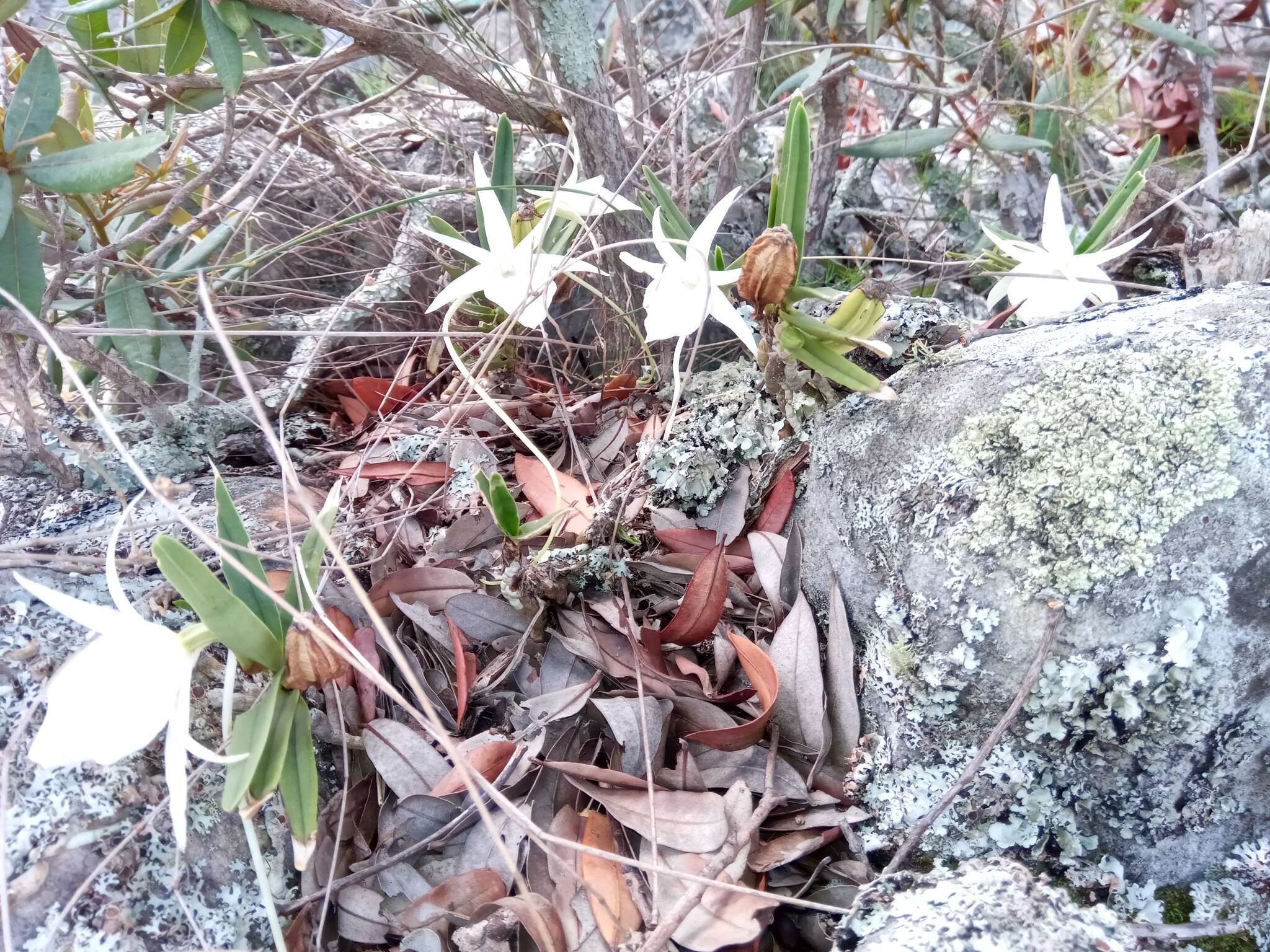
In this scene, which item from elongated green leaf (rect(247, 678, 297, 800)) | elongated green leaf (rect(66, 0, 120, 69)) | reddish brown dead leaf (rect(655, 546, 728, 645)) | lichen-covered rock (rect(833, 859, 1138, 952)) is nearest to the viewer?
lichen-covered rock (rect(833, 859, 1138, 952))

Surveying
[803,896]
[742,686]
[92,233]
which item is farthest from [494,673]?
[92,233]

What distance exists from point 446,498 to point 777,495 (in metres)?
0.52

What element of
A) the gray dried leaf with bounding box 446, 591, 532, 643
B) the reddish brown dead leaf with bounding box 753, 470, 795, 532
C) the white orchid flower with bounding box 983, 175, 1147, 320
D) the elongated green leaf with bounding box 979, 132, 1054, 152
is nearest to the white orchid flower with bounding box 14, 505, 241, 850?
the gray dried leaf with bounding box 446, 591, 532, 643

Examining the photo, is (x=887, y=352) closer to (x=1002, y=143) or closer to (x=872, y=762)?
(x=872, y=762)

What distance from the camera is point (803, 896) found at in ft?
2.59

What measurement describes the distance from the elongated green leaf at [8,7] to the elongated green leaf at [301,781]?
3.09ft

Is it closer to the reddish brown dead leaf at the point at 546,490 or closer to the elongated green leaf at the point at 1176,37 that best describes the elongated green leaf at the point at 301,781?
the reddish brown dead leaf at the point at 546,490

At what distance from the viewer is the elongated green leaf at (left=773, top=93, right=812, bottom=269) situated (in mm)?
925

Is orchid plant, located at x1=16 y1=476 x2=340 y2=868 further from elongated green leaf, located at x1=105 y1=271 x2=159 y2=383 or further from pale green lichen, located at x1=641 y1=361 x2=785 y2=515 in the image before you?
elongated green leaf, located at x1=105 y1=271 x2=159 y2=383

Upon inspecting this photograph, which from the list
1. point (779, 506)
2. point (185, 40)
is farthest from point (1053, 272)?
point (185, 40)

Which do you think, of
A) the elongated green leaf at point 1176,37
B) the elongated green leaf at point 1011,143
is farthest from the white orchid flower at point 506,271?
the elongated green leaf at point 1176,37

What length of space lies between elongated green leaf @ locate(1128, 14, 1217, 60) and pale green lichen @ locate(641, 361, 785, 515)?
4.11ft

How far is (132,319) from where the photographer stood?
4.21 ft

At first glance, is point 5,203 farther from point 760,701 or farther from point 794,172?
point 760,701
